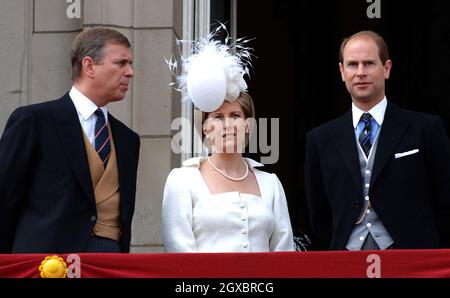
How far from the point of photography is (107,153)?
6.31 meters

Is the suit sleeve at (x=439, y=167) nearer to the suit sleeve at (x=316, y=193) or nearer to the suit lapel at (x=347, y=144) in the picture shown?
the suit lapel at (x=347, y=144)

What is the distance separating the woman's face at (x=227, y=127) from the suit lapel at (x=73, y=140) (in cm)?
66

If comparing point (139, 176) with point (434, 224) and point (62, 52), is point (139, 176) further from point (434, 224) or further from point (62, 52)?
point (434, 224)

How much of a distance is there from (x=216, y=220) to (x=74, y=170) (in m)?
0.75

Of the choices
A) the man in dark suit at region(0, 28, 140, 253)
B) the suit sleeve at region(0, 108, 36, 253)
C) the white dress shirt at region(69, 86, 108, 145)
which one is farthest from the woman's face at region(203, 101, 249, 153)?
the suit sleeve at region(0, 108, 36, 253)

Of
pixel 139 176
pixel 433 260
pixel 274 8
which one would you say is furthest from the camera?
pixel 274 8

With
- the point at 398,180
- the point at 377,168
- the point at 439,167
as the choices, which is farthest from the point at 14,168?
the point at 439,167

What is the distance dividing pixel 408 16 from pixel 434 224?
6.04m

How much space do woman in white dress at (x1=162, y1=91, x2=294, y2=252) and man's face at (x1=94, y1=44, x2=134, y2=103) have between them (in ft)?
1.59

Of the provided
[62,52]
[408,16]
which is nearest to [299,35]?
A: [408,16]

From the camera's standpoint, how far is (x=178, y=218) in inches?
241

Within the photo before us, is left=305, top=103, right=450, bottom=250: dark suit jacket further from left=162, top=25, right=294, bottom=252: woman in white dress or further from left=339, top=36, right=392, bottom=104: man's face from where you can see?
left=162, top=25, right=294, bottom=252: woman in white dress

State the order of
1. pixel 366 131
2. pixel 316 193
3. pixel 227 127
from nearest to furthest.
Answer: pixel 227 127 → pixel 366 131 → pixel 316 193

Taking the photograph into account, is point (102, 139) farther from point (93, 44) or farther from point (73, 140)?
point (93, 44)
